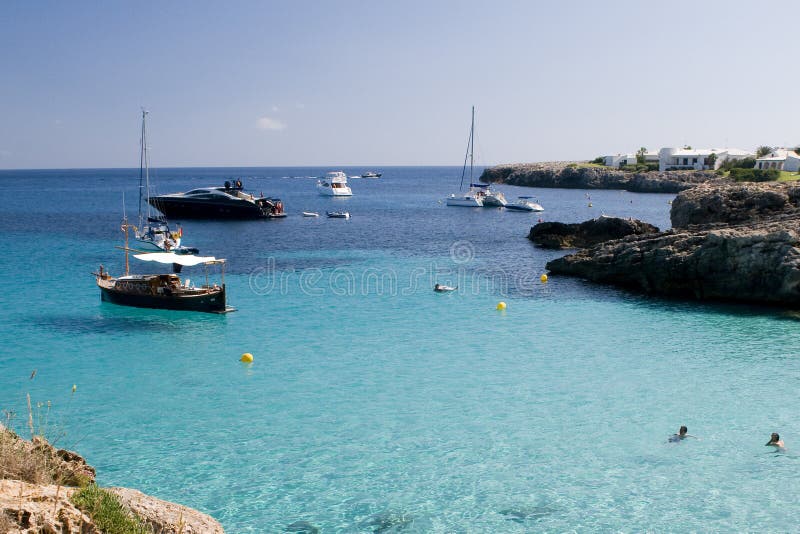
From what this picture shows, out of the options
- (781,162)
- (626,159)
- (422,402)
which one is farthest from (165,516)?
(626,159)

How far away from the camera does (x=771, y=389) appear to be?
2044cm

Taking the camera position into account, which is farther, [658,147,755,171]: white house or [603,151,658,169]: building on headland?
[603,151,658,169]: building on headland

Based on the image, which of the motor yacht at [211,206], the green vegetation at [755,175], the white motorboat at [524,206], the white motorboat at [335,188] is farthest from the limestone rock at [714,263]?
the white motorboat at [335,188]

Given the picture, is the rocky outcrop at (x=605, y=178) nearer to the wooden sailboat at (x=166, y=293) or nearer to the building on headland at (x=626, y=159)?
the building on headland at (x=626, y=159)

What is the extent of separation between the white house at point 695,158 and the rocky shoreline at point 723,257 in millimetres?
91580

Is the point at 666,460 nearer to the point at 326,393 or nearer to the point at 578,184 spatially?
the point at 326,393

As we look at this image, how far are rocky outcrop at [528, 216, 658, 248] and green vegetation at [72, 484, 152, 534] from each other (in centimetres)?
4568

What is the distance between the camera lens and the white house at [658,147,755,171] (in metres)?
127

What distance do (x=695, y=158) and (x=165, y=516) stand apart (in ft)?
452

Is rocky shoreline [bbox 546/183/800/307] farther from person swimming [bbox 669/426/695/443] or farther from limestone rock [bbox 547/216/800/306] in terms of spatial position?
person swimming [bbox 669/426/695/443]

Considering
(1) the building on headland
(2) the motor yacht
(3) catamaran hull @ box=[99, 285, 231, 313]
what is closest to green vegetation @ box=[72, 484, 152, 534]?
(3) catamaran hull @ box=[99, 285, 231, 313]

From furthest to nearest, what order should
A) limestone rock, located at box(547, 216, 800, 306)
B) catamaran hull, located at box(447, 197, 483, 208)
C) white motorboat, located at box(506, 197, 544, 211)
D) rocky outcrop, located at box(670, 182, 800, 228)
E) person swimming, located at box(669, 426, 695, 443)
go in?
catamaran hull, located at box(447, 197, 483, 208), white motorboat, located at box(506, 197, 544, 211), rocky outcrop, located at box(670, 182, 800, 228), limestone rock, located at box(547, 216, 800, 306), person swimming, located at box(669, 426, 695, 443)

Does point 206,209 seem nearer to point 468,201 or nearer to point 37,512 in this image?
point 468,201

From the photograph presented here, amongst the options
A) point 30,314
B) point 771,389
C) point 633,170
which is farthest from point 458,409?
point 633,170
